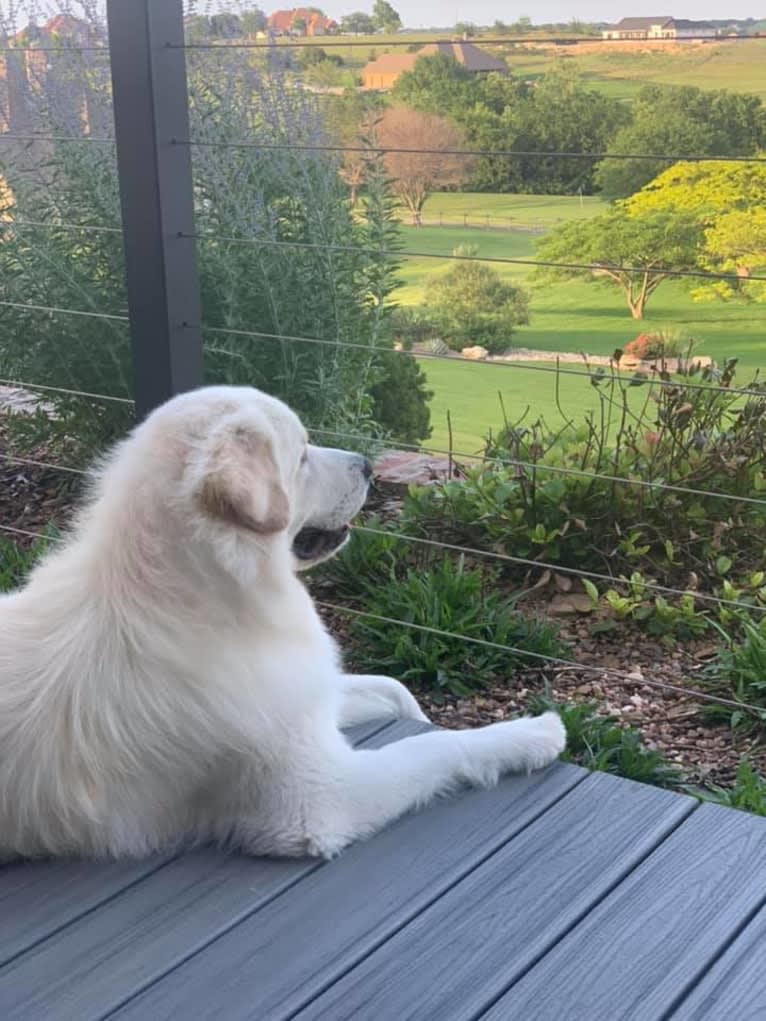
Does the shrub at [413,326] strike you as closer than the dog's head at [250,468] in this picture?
No

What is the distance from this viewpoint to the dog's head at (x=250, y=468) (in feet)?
5.78

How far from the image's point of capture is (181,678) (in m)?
1.83

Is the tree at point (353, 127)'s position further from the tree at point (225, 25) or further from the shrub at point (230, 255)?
the tree at point (225, 25)

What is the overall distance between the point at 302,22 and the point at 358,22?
303 mm

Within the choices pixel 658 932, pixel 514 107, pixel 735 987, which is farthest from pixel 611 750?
pixel 514 107

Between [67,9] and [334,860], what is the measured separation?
367 cm

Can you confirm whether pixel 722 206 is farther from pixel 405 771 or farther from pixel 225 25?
pixel 405 771

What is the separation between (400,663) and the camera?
3.30 metres

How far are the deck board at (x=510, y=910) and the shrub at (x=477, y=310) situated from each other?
10.1 ft

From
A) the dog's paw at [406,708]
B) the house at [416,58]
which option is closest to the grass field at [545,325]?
the house at [416,58]

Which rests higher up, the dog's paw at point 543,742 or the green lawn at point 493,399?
the green lawn at point 493,399

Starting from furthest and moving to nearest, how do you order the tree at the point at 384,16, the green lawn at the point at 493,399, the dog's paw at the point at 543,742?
1. the tree at the point at 384,16
2. the green lawn at the point at 493,399
3. the dog's paw at the point at 543,742

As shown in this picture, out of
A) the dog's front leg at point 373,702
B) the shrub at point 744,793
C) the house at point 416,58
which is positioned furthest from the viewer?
the house at point 416,58

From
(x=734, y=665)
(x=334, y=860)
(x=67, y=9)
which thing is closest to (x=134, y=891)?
(x=334, y=860)
